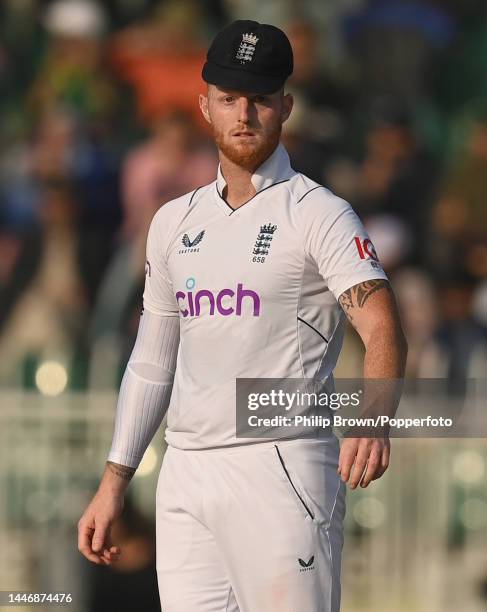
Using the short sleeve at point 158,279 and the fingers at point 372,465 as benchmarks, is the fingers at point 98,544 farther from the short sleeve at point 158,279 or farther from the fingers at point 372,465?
the fingers at point 372,465

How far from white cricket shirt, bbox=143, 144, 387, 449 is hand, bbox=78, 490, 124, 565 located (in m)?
0.32

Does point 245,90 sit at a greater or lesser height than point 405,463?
greater

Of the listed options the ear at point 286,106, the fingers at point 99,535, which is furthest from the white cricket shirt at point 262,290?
the fingers at point 99,535

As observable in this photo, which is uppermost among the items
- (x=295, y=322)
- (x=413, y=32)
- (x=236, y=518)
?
(x=413, y=32)

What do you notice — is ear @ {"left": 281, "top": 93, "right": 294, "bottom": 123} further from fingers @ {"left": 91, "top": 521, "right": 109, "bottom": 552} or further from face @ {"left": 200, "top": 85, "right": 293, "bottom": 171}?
fingers @ {"left": 91, "top": 521, "right": 109, "bottom": 552}

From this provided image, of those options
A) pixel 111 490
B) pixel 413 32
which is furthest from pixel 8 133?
pixel 111 490

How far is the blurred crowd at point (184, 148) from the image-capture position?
8.65 metres

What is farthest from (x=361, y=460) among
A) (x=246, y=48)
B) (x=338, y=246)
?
(x=246, y=48)

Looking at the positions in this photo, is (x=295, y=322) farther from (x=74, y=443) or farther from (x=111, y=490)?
(x=74, y=443)

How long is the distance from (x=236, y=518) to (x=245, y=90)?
4.16ft

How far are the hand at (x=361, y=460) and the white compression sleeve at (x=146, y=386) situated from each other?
1046 millimetres

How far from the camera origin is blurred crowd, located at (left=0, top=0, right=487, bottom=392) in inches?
340

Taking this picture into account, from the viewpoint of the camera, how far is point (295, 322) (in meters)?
3.91

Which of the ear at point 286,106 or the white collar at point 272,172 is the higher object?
the ear at point 286,106
